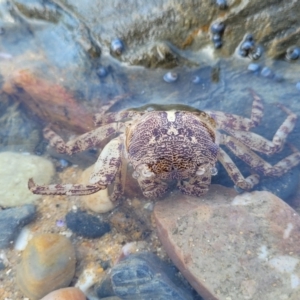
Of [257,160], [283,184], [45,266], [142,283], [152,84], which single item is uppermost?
[152,84]

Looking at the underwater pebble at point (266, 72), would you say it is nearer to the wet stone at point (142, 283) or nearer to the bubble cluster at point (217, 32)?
the bubble cluster at point (217, 32)

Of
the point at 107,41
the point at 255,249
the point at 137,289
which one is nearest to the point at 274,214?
the point at 255,249

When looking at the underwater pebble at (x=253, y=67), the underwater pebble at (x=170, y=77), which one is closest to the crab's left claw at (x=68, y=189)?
the underwater pebble at (x=170, y=77)

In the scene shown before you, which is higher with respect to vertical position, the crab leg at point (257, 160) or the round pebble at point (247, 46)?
the round pebble at point (247, 46)

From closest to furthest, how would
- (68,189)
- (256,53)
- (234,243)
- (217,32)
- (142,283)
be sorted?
(142,283), (234,243), (68,189), (217,32), (256,53)

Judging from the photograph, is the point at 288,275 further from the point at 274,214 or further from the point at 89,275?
the point at 89,275

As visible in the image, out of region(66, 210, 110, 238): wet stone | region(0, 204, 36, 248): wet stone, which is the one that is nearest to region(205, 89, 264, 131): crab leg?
region(66, 210, 110, 238): wet stone

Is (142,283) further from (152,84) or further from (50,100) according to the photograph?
(50,100)

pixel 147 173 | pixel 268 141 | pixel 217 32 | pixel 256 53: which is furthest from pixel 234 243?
pixel 217 32
